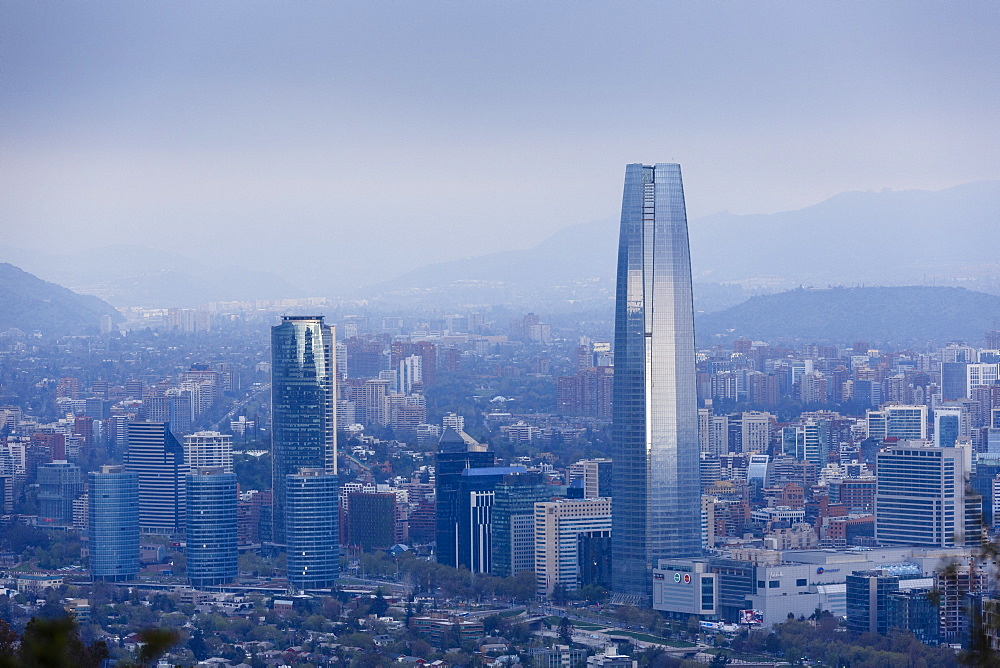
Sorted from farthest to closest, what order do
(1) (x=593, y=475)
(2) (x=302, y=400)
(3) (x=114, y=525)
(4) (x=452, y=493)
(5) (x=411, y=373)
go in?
(5) (x=411, y=373)
(2) (x=302, y=400)
(1) (x=593, y=475)
(3) (x=114, y=525)
(4) (x=452, y=493)

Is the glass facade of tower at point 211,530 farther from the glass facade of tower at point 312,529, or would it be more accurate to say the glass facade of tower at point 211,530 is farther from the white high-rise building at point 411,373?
the white high-rise building at point 411,373

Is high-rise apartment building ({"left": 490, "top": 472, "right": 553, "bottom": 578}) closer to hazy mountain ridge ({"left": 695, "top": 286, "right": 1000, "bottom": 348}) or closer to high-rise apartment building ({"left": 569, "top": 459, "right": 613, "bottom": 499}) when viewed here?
high-rise apartment building ({"left": 569, "top": 459, "right": 613, "bottom": 499})

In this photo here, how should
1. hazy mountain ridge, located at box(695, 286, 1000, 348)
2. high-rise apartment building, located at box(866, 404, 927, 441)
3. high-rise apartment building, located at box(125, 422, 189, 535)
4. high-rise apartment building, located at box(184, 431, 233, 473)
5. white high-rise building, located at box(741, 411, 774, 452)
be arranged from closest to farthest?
high-rise apartment building, located at box(125, 422, 189, 535) < high-rise apartment building, located at box(184, 431, 233, 473) < high-rise apartment building, located at box(866, 404, 927, 441) < white high-rise building, located at box(741, 411, 774, 452) < hazy mountain ridge, located at box(695, 286, 1000, 348)

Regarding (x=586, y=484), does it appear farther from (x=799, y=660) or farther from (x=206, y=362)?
(x=206, y=362)

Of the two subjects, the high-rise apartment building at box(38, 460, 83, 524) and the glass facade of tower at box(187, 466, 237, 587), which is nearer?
the glass facade of tower at box(187, 466, 237, 587)

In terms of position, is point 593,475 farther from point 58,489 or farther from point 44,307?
point 44,307

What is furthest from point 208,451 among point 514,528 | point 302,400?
point 514,528

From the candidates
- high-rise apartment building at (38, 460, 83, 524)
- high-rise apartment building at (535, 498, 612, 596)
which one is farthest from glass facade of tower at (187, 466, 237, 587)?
high-rise apartment building at (535, 498, 612, 596)

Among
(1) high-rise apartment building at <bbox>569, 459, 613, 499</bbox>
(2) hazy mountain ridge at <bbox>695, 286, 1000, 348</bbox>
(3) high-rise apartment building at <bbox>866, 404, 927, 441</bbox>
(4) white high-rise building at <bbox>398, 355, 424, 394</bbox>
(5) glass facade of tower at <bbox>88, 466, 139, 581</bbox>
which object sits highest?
(2) hazy mountain ridge at <bbox>695, 286, 1000, 348</bbox>
